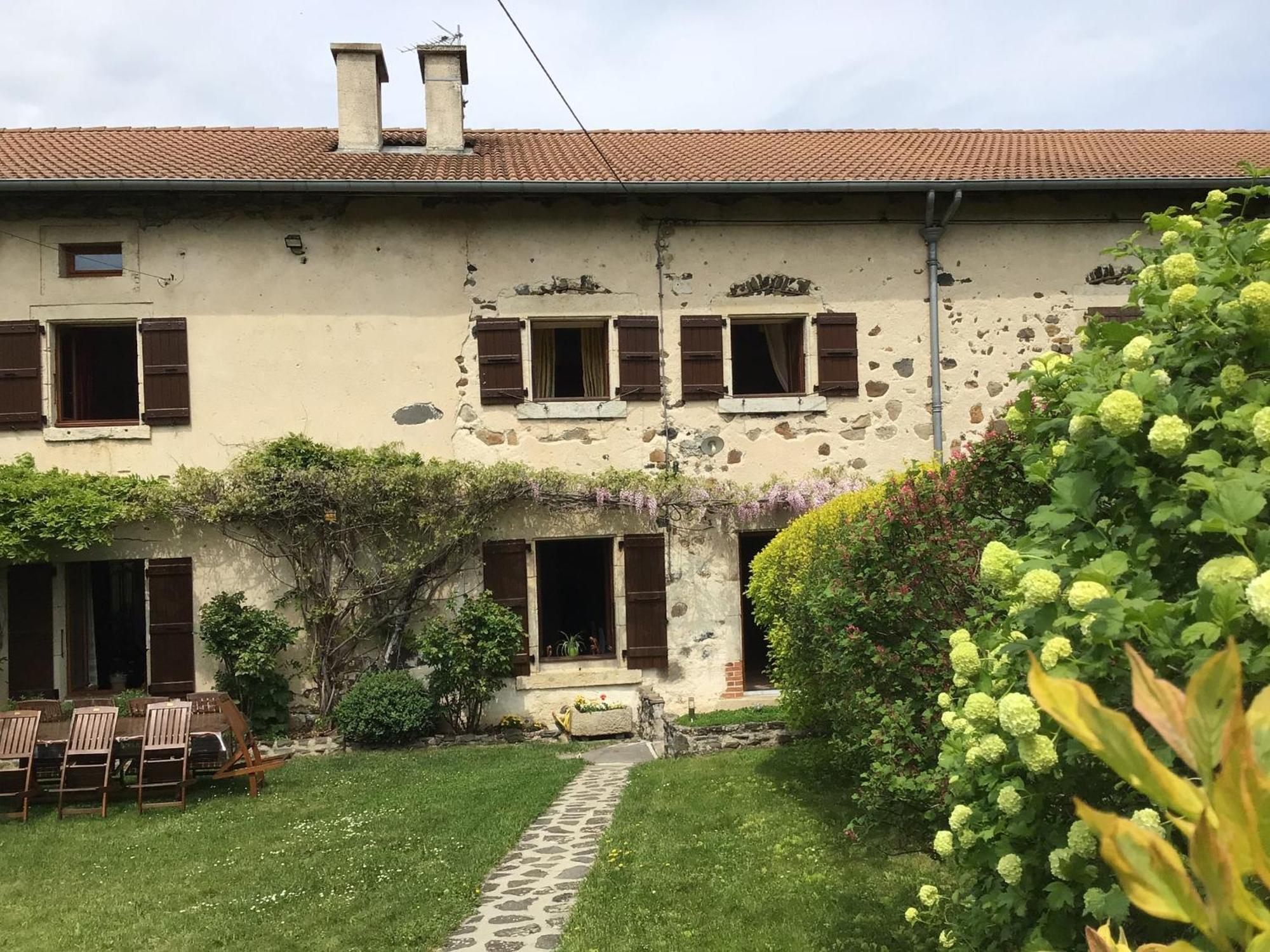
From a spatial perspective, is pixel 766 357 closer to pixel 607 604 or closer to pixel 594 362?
pixel 594 362

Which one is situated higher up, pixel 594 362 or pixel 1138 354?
pixel 594 362

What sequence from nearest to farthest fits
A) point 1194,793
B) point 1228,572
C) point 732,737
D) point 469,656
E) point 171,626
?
point 1194,793 → point 1228,572 → point 732,737 → point 469,656 → point 171,626

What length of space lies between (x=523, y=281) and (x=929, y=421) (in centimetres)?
506

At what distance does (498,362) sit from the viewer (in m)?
11.0

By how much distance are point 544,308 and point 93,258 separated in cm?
512

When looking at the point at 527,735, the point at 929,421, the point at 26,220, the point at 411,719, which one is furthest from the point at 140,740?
the point at 929,421

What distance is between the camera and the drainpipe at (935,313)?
1136 centimetres

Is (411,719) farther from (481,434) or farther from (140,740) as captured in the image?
(481,434)

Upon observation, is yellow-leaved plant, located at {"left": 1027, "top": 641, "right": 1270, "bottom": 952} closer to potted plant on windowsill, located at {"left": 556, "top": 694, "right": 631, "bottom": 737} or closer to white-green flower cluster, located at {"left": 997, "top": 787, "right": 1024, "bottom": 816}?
white-green flower cluster, located at {"left": 997, "top": 787, "right": 1024, "bottom": 816}

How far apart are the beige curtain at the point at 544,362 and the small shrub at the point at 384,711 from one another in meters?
3.68

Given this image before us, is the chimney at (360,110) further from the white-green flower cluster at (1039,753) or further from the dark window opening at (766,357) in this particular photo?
the white-green flower cluster at (1039,753)

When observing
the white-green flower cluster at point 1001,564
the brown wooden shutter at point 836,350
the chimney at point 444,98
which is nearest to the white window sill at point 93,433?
the chimney at point 444,98

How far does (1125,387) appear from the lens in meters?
1.87

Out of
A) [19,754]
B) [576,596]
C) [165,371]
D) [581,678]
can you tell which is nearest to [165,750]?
[19,754]
